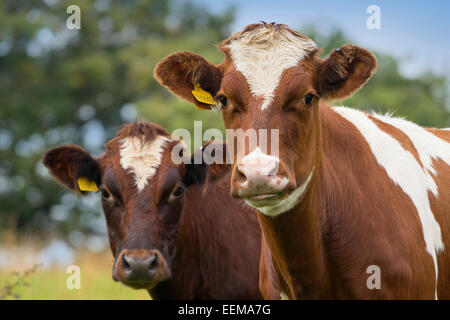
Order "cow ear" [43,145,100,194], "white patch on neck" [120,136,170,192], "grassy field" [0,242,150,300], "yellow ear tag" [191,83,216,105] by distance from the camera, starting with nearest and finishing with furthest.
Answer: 1. "yellow ear tag" [191,83,216,105]
2. "white patch on neck" [120,136,170,192]
3. "cow ear" [43,145,100,194]
4. "grassy field" [0,242,150,300]

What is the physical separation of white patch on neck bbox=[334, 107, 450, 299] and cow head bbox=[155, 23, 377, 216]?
1.92 ft

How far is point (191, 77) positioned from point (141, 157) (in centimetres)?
127

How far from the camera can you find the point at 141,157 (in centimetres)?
564

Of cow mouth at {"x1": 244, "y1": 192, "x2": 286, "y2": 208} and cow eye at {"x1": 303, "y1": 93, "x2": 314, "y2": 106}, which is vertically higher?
cow eye at {"x1": 303, "y1": 93, "x2": 314, "y2": 106}

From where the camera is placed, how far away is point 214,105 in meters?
4.64

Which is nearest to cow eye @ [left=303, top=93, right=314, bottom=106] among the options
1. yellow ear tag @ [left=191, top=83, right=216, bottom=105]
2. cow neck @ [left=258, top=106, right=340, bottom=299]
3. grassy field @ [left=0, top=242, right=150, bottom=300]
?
cow neck @ [left=258, top=106, right=340, bottom=299]

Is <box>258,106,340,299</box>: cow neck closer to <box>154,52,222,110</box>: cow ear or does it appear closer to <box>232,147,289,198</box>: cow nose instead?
<box>232,147,289,198</box>: cow nose

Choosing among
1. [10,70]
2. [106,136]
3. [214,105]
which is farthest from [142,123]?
[10,70]

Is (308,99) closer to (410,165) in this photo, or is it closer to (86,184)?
(410,165)

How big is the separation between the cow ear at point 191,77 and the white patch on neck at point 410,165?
99 centimetres

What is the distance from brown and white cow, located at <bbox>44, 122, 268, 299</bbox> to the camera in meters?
5.33

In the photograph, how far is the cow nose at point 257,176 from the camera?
3572 millimetres

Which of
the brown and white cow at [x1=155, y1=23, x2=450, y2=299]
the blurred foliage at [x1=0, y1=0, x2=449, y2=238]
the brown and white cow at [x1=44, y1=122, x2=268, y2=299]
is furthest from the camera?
the blurred foliage at [x1=0, y1=0, x2=449, y2=238]

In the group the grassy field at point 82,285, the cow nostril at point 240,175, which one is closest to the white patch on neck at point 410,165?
the cow nostril at point 240,175
